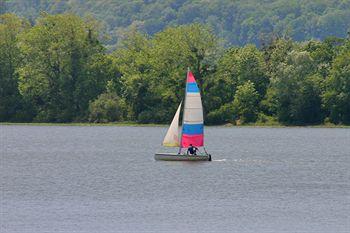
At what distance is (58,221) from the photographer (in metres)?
53.3

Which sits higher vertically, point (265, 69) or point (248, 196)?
point (265, 69)

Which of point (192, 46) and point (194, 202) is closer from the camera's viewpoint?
point (194, 202)

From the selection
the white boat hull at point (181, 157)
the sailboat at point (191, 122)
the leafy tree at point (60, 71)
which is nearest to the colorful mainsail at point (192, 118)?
the sailboat at point (191, 122)

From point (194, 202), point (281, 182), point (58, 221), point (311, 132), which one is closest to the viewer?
point (58, 221)

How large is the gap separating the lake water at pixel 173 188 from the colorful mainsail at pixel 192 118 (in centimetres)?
240


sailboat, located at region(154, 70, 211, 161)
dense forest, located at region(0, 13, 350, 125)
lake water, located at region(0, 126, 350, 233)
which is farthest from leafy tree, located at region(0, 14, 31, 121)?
sailboat, located at region(154, 70, 211, 161)

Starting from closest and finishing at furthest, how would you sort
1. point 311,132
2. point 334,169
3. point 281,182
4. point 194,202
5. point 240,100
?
point 194,202 < point 281,182 < point 334,169 < point 311,132 < point 240,100

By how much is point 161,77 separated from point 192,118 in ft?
232

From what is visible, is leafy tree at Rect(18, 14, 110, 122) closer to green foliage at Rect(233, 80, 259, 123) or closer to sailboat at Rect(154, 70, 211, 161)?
green foliage at Rect(233, 80, 259, 123)

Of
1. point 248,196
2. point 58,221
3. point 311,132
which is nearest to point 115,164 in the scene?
point 248,196

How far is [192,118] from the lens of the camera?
8881cm

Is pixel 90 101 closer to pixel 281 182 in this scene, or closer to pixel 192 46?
pixel 192 46

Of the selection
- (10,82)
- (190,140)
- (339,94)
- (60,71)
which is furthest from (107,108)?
(190,140)

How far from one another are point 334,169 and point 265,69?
7686cm
